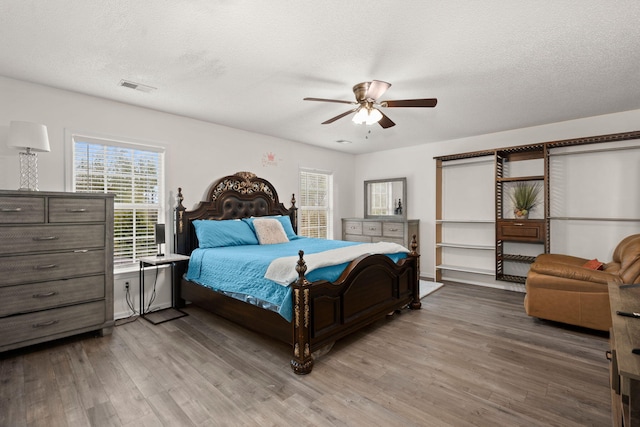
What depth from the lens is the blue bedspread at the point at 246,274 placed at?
8.24 feet

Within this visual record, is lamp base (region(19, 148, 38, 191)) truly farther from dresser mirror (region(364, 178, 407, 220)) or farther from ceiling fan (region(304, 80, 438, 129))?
dresser mirror (region(364, 178, 407, 220))

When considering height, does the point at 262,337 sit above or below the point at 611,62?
below

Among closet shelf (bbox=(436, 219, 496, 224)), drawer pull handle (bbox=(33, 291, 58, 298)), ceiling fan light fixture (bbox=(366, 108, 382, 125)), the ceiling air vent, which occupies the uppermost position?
the ceiling air vent

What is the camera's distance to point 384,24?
2.04 meters

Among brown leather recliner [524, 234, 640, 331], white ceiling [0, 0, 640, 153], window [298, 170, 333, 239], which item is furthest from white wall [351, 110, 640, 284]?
brown leather recliner [524, 234, 640, 331]

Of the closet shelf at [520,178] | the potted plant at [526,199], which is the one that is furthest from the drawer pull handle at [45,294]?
the potted plant at [526,199]

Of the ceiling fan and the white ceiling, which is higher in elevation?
the white ceiling

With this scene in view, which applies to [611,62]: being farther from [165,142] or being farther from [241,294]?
[165,142]

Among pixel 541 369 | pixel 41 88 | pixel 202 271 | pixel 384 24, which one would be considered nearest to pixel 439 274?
pixel 541 369

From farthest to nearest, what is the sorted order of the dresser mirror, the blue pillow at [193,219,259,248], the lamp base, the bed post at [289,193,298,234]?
the dresser mirror, the bed post at [289,193,298,234], the blue pillow at [193,219,259,248], the lamp base

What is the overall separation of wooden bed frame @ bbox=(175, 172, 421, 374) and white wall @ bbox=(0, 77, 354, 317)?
0.22m

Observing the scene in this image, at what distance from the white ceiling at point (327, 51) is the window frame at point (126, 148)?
467 millimetres

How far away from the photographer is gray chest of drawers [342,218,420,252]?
5.39 metres

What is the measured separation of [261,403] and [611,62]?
381 centimetres
